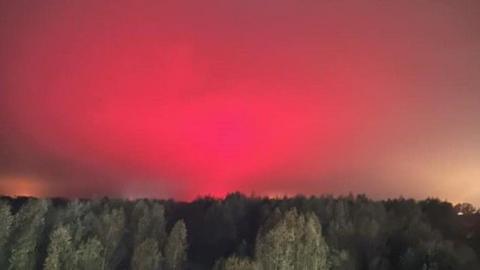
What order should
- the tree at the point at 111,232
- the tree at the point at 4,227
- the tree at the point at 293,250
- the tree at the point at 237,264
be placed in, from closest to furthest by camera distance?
the tree at the point at 237,264
the tree at the point at 293,250
the tree at the point at 4,227
the tree at the point at 111,232

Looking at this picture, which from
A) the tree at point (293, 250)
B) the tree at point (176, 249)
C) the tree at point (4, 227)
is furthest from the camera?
the tree at point (176, 249)

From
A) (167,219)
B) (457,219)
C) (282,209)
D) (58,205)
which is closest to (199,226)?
(167,219)

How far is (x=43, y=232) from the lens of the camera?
1196 inches

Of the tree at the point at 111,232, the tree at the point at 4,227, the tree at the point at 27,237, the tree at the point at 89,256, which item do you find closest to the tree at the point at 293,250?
the tree at the point at 111,232

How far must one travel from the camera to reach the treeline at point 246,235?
85.9 feet

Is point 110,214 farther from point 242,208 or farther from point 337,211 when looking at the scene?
point 337,211

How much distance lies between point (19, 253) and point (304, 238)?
12539 mm

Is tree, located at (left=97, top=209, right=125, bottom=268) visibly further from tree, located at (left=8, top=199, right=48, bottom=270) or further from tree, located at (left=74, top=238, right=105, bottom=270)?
tree, located at (left=8, top=199, right=48, bottom=270)

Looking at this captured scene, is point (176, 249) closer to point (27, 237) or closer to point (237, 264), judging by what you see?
point (237, 264)

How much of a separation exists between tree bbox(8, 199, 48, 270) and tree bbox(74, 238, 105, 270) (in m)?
2.26

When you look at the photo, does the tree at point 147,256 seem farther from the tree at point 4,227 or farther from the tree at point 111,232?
the tree at point 4,227

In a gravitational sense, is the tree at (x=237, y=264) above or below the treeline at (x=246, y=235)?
below

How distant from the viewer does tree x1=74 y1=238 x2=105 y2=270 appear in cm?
2862

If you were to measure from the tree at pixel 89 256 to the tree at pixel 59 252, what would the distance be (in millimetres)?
337
